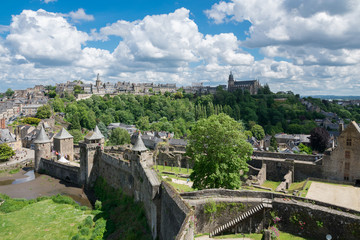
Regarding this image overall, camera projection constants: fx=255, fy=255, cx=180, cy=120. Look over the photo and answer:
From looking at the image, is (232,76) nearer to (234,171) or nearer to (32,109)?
(32,109)

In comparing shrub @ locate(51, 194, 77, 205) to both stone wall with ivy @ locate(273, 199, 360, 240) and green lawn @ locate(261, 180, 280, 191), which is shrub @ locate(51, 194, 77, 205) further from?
stone wall with ivy @ locate(273, 199, 360, 240)

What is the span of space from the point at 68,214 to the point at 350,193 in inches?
1111

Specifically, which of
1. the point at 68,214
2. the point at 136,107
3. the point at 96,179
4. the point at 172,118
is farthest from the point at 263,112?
the point at 68,214

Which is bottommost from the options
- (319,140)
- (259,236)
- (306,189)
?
(259,236)

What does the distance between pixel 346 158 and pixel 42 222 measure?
32.1 m

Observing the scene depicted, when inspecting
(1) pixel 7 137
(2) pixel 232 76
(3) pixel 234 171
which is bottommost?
(1) pixel 7 137

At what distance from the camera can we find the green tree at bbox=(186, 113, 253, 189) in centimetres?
2073

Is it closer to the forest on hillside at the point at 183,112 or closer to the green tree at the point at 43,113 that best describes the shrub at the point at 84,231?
the forest on hillside at the point at 183,112

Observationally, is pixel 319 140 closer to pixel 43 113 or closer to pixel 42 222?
pixel 42 222

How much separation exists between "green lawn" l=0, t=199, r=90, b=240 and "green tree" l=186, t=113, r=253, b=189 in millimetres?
13812

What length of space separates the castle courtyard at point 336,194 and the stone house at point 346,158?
7.57ft

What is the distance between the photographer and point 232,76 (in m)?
162

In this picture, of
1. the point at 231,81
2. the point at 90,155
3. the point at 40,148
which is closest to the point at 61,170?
the point at 40,148

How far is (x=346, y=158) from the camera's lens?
2600 cm
